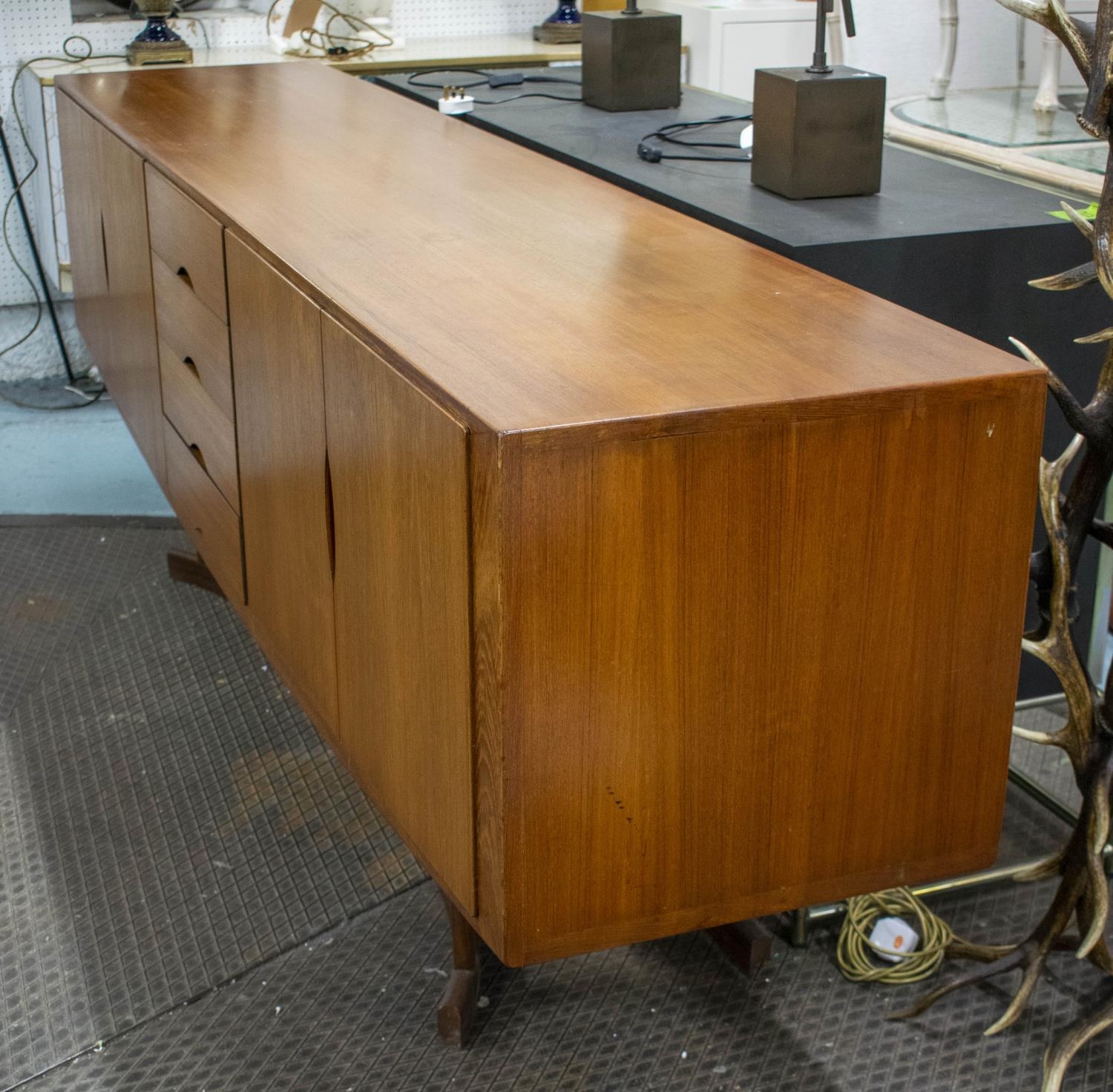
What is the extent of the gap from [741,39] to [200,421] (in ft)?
7.75

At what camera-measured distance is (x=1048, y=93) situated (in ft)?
8.68

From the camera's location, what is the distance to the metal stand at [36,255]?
12.0 feet

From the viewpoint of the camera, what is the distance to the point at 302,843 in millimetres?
2049

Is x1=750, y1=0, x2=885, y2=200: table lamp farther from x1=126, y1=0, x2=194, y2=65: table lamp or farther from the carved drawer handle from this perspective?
x1=126, y1=0, x2=194, y2=65: table lamp

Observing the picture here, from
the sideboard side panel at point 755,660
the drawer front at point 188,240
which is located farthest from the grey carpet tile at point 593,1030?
the drawer front at point 188,240

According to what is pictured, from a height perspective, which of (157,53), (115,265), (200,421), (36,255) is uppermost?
(157,53)

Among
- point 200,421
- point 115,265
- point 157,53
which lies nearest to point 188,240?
point 200,421

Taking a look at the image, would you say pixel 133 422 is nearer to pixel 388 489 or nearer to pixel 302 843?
pixel 302 843

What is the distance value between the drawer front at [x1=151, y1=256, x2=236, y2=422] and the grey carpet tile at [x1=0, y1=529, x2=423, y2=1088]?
25.3 inches

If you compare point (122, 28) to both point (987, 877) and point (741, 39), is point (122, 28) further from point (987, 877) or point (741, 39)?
point (987, 877)

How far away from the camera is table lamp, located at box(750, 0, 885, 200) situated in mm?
1710

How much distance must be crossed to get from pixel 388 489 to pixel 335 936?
0.83 metres

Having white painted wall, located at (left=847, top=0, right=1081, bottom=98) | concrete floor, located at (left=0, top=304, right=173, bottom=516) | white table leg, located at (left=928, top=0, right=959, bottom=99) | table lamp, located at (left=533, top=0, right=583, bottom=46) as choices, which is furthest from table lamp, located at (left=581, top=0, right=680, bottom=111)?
white painted wall, located at (left=847, top=0, right=1081, bottom=98)

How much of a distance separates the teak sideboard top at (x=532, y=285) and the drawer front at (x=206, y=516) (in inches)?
16.3
